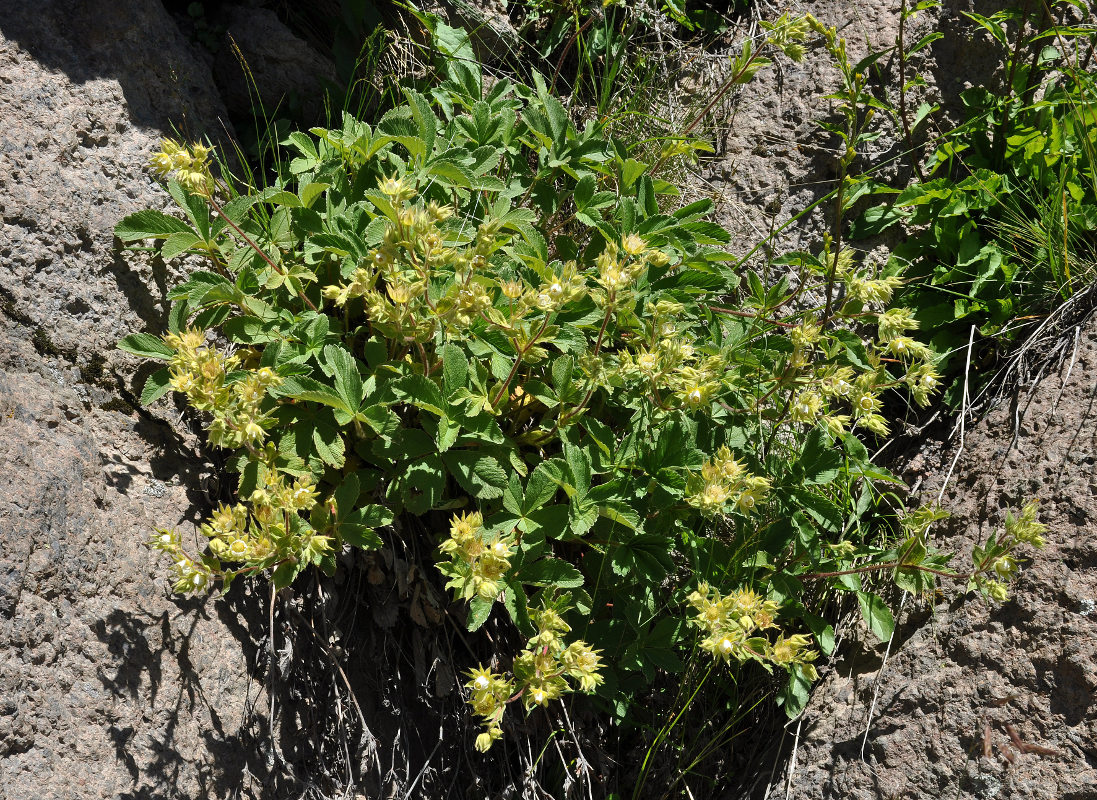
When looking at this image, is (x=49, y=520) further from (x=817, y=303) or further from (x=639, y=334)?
(x=817, y=303)

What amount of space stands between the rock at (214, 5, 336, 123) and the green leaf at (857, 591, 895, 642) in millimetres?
2369

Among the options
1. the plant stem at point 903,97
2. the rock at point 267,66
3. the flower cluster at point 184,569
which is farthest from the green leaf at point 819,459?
the rock at point 267,66

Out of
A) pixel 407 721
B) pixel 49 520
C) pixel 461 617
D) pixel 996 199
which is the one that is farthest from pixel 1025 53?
pixel 49 520

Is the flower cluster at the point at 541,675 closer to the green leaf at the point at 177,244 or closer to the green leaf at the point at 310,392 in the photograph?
the green leaf at the point at 310,392

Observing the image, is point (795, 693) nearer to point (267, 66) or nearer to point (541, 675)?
point (541, 675)

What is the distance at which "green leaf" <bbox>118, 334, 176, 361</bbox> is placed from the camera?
205 cm

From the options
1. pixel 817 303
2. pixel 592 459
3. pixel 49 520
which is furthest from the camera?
pixel 817 303

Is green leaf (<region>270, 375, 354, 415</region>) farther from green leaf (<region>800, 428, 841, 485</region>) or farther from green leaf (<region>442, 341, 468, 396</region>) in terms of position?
green leaf (<region>800, 428, 841, 485</region>)

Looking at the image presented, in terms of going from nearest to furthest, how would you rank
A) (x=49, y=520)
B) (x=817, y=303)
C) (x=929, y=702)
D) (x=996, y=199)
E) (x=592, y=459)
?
(x=49, y=520) → (x=592, y=459) → (x=929, y=702) → (x=996, y=199) → (x=817, y=303)

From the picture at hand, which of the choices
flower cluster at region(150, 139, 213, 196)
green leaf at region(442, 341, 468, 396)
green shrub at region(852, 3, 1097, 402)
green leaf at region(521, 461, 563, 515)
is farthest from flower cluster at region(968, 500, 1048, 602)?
flower cluster at region(150, 139, 213, 196)

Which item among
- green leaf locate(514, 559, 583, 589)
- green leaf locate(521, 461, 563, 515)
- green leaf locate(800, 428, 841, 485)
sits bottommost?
green leaf locate(514, 559, 583, 589)

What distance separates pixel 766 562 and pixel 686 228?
948 mm

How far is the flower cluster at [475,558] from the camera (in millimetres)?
1702

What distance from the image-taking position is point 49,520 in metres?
1.95
